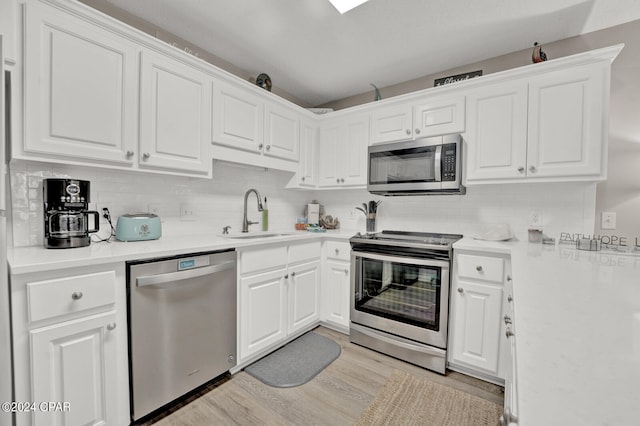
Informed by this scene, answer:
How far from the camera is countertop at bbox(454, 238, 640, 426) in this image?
33 centimetres

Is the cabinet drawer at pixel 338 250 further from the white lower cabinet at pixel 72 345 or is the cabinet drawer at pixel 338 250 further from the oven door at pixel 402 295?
the white lower cabinet at pixel 72 345

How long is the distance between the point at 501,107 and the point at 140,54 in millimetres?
2559

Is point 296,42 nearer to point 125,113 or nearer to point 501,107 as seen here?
point 125,113

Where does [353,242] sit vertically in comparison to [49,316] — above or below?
above

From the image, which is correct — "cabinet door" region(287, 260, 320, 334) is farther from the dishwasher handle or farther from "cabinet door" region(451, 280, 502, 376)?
"cabinet door" region(451, 280, 502, 376)

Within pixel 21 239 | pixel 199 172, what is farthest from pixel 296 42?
pixel 21 239

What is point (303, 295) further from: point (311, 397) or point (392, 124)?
point (392, 124)

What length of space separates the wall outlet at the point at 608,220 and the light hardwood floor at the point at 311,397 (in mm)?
1428

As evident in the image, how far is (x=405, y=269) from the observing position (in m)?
2.18

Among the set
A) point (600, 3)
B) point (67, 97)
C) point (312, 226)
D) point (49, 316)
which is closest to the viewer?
point (49, 316)

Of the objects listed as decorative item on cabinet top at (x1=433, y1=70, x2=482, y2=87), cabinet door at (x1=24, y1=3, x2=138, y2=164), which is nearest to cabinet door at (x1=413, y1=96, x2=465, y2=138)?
decorative item on cabinet top at (x1=433, y1=70, x2=482, y2=87)

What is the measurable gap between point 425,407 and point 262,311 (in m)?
1.23

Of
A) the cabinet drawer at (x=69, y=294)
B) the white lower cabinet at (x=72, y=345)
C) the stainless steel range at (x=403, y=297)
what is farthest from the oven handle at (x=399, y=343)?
the cabinet drawer at (x=69, y=294)

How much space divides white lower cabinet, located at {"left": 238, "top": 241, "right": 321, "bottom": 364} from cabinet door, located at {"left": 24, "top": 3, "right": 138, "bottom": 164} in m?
1.05
